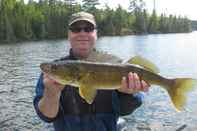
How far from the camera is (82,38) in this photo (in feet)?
13.1

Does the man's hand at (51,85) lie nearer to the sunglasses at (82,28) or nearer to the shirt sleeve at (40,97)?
the shirt sleeve at (40,97)

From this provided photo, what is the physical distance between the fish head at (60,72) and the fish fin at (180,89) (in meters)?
0.99

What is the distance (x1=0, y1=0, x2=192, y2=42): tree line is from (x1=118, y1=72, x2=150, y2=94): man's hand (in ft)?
233

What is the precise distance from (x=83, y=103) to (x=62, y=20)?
91265 mm

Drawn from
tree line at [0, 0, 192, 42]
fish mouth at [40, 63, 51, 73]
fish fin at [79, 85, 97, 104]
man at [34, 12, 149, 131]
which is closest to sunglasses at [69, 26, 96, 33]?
man at [34, 12, 149, 131]

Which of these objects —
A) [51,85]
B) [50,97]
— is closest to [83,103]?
[50,97]

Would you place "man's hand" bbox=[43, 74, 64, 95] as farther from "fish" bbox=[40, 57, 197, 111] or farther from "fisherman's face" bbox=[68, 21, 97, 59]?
"fisherman's face" bbox=[68, 21, 97, 59]

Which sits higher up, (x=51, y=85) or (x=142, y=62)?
(x=142, y=62)

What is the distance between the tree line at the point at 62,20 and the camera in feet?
256

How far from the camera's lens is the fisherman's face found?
13.1 feet

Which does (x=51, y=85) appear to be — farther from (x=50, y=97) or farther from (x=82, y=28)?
(x=82, y=28)

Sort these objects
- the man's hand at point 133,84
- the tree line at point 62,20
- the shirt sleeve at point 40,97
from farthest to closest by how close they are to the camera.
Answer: the tree line at point 62,20 < the shirt sleeve at point 40,97 < the man's hand at point 133,84

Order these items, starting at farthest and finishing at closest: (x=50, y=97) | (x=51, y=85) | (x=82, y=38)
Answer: (x=82, y=38), (x=50, y=97), (x=51, y=85)

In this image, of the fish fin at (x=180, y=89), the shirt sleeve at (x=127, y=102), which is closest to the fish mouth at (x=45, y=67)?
the shirt sleeve at (x=127, y=102)
